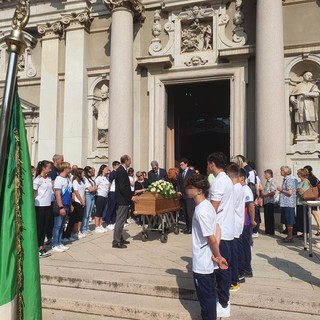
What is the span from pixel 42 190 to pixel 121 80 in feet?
21.0

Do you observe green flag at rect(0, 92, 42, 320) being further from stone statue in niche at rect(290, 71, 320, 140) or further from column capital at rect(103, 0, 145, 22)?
column capital at rect(103, 0, 145, 22)

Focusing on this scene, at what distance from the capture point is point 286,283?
504 centimetres

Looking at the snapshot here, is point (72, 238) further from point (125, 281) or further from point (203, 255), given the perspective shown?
point (203, 255)

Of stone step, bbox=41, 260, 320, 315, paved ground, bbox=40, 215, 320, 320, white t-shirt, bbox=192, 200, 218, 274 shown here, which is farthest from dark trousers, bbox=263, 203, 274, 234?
white t-shirt, bbox=192, 200, 218, 274

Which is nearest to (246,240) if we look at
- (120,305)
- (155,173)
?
(120,305)

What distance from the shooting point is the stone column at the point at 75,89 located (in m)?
13.2

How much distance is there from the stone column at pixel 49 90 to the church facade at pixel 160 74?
39mm

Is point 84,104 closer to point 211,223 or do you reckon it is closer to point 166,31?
point 166,31

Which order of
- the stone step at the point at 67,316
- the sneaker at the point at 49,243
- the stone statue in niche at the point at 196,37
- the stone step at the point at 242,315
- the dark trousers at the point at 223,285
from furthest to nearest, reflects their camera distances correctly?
the stone statue in niche at the point at 196,37
the sneaker at the point at 49,243
the stone step at the point at 67,316
the stone step at the point at 242,315
the dark trousers at the point at 223,285

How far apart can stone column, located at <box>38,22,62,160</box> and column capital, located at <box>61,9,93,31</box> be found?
0.56 meters

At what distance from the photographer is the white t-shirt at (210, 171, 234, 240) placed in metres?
4.13

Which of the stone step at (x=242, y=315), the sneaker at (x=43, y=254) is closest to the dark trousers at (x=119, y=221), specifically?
the sneaker at (x=43, y=254)

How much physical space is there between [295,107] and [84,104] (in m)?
7.21

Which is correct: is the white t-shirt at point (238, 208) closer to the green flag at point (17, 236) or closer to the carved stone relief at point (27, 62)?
the green flag at point (17, 236)
